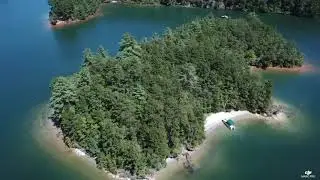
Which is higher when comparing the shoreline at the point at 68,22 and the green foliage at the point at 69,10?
the green foliage at the point at 69,10

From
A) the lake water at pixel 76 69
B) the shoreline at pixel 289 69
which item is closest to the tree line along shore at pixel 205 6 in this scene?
the lake water at pixel 76 69

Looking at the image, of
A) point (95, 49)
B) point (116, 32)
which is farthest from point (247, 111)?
point (116, 32)

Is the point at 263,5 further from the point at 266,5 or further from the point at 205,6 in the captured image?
the point at 205,6

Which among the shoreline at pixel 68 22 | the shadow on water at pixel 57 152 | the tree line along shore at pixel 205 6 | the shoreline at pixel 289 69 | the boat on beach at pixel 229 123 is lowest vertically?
the shadow on water at pixel 57 152

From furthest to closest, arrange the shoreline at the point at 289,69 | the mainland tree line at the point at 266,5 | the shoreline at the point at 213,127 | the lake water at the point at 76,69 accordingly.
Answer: the mainland tree line at the point at 266,5 → the shoreline at the point at 289,69 → the lake water at the point at 76,69 → the shoreline at the point at 213,127

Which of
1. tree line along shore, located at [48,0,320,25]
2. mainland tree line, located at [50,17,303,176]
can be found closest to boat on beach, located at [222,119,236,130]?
mainland tree line, located at [50,17,303,176]

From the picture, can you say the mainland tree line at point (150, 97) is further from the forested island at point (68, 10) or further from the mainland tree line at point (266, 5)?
the mainland tree line at point (266, 5)

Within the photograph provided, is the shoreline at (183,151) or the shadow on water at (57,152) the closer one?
the shadow on water at (57,152)

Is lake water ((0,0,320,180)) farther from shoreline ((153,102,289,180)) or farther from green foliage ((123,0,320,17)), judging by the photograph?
green foliage ((123,0,320,17))

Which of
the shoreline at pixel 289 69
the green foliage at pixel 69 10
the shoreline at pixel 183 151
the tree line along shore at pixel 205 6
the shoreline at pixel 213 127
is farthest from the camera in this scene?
the tree line along shore at pixel 205 6
